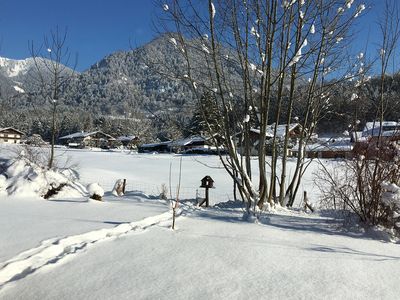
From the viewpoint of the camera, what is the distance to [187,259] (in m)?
4.45

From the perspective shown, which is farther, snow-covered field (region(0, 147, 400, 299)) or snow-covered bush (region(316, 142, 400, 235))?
snow-covered bush (region(316, 142, 400, 235))

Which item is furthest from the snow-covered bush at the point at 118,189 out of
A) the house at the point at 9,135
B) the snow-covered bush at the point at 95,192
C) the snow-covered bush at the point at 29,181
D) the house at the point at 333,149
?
the house at the point at 9,135

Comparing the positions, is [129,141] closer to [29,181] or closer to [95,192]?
[29,181]

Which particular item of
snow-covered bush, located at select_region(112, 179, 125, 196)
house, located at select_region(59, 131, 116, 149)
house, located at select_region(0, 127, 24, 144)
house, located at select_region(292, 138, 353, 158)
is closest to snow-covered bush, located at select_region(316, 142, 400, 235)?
house, located at select_region(292, 138, 353, 158)

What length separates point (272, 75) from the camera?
30.7ft

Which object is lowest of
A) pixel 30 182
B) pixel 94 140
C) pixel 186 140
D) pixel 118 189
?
pixel 118 189

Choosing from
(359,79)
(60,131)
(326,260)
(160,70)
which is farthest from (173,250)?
(60,131)

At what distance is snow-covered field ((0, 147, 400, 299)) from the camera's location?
352cm

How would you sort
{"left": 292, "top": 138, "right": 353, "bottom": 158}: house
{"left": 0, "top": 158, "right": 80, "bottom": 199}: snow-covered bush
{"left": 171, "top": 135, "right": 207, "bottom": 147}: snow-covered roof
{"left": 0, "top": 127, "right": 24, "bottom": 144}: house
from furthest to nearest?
1. {"left": 0, "top": 127, "right": 24, "bottom": 144}: house
2. {"left": 171, "top": 135, "right": 207, "bottom": 147}: snow-covered roof
3. {"left": 0, "top": 158, "right": 80, "bottom": 199}: snow-covered bush
4. {"left": 292, "top": 138, "right": 353, "bottom": 158}: house

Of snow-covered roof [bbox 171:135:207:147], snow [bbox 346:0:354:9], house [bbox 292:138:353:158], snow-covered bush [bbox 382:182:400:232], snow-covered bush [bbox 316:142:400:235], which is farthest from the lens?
snow-covered roof [bbox 171:135:207:147]

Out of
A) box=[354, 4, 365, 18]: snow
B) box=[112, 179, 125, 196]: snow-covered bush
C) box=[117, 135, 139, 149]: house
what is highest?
box=[354, 4, 365, 18]: snow

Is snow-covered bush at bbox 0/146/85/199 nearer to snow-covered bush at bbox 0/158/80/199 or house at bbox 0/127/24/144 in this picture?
snow-covered bush at bbox 0/158/80/199

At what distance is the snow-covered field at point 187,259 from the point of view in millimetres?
3516

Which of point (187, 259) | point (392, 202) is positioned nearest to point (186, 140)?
point (392, 202)
